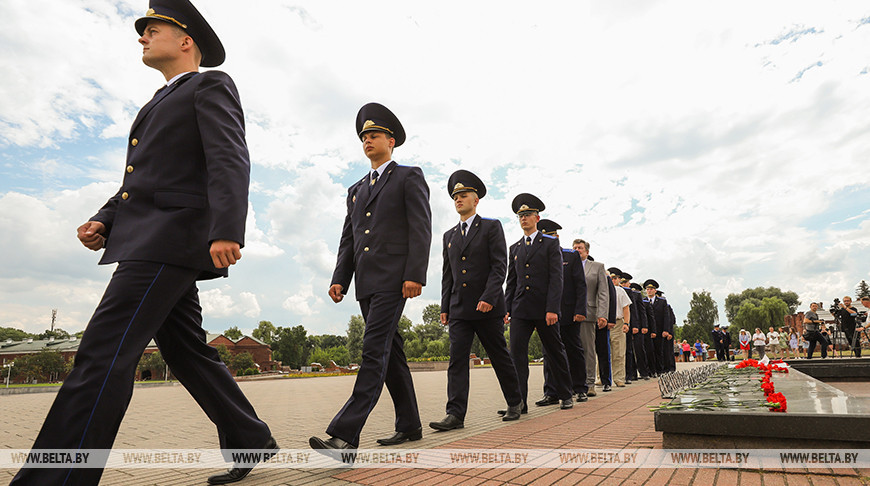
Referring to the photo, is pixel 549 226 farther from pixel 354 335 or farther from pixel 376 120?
pixel 354 335

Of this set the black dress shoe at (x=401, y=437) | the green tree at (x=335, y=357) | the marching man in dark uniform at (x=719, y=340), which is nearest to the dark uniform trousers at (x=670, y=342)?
the black dress shoe at (x=401, y=437)

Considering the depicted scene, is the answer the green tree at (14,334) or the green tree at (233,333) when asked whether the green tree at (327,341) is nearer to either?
the green tree at (233,333)

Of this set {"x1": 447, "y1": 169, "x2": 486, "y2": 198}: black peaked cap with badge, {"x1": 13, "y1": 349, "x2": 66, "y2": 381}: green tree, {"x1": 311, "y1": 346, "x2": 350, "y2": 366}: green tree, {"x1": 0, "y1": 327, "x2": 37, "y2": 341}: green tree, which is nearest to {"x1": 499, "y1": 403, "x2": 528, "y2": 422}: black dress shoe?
{"x1": 447, "y1": 169, "x2": 486, "y2": 198}: black peaked cap with badge

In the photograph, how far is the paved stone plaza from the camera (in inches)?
110

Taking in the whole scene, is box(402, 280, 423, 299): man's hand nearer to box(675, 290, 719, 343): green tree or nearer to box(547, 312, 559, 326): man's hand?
box(547, 312, 559, 326): man's hand

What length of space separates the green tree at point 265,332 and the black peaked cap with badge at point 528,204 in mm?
82964

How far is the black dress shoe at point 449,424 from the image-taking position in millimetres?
4805

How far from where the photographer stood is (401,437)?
411cm

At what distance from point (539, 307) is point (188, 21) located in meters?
4.73

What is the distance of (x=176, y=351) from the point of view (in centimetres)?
289

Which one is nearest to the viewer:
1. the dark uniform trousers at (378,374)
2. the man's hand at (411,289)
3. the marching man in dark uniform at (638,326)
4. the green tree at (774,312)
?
the dark uniform trousers at (378,374)

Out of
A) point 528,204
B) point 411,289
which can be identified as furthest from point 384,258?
point 528,204

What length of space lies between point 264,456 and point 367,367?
86 cm

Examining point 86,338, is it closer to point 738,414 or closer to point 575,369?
point 738,414
